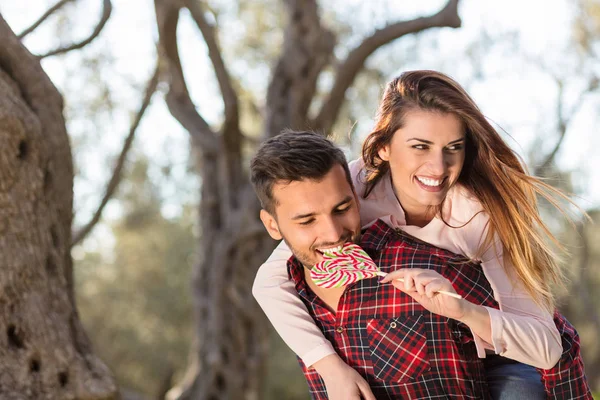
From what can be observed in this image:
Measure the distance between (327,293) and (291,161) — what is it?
52cm

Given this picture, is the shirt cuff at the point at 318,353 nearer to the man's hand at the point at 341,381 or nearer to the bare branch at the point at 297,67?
the man's hand at the point at 341,381

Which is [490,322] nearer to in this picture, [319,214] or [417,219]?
[417,219]

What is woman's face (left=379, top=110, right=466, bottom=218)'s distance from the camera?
2775 mm

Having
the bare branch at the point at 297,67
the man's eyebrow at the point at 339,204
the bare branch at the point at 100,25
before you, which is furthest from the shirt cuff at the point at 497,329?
the bare branch at the point at 297,67

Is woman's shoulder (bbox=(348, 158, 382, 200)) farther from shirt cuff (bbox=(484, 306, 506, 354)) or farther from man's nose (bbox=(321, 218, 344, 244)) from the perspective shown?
shirt cuff (bbox=(484, 306, 506, 354))

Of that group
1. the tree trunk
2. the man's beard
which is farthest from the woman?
the tree trunk

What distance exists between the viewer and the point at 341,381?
261cm

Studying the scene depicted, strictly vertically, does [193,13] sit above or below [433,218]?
above

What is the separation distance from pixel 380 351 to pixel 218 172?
5.98 metres

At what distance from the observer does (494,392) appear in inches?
110

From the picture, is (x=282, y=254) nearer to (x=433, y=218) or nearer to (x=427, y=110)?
(x=433, y=218)

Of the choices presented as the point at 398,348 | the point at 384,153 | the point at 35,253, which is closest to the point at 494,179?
the point at 384,153

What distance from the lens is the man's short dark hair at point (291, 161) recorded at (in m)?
2.74

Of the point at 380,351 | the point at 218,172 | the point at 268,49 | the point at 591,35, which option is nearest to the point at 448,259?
the point at 380,351
